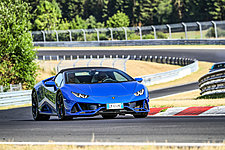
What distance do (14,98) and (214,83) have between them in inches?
472

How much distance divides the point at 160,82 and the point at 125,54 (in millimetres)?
21570

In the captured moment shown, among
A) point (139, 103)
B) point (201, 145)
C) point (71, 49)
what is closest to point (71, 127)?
point (139, 103)

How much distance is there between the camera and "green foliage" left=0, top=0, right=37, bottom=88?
35.1m

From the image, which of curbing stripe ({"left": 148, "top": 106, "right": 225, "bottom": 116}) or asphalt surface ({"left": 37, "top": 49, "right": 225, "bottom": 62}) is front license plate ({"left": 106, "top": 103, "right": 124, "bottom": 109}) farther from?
asphalt surface ({"left": 37, "top": 49, "right": 225, "bottom": 62})

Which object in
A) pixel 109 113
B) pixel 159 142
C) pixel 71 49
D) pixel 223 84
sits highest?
pixel 159 142

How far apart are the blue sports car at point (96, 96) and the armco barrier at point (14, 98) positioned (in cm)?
1472

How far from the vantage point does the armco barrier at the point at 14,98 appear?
84.7ft

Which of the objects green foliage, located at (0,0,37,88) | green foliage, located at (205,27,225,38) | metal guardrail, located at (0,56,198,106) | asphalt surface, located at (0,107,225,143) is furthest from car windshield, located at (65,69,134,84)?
green foliage, located at (205,27,225,38)

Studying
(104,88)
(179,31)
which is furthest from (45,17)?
(104,88)

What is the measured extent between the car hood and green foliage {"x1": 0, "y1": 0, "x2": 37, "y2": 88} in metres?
25.1

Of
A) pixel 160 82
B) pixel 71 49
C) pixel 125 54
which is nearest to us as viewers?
pixel 160 82

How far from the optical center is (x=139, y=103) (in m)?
10.6

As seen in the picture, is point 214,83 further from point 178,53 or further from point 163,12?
point 163,12

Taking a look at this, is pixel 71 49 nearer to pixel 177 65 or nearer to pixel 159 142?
pixel 177 65
